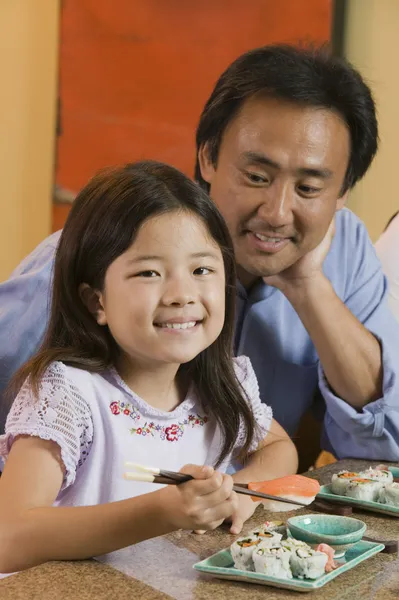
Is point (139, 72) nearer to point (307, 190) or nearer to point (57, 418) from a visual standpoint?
point (307, 190)

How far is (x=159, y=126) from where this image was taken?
3.27 m

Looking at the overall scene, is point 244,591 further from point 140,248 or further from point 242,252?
point 242,252

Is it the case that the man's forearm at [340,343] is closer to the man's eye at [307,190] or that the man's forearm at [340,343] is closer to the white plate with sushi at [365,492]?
the man's eye at [307,190]

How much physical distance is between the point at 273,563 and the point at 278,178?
93 centimetres

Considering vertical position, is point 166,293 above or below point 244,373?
above

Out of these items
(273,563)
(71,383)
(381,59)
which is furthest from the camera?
(381,59)

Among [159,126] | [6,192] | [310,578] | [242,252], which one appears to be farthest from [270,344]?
[6,192]

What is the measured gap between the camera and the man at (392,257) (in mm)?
2387

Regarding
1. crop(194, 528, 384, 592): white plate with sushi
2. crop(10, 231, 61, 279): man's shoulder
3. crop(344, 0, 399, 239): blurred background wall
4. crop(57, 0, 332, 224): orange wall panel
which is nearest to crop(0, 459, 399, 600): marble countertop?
crop(194, 528, 384, 592): white plate with sushi

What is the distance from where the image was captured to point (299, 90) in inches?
69.4

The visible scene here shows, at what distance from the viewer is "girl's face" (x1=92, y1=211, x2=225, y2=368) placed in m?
1.21

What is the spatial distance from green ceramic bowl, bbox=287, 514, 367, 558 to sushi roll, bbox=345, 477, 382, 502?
0.48ft

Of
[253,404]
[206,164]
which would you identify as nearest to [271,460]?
[253,404]

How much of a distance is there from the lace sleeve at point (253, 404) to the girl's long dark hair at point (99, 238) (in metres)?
0.22
